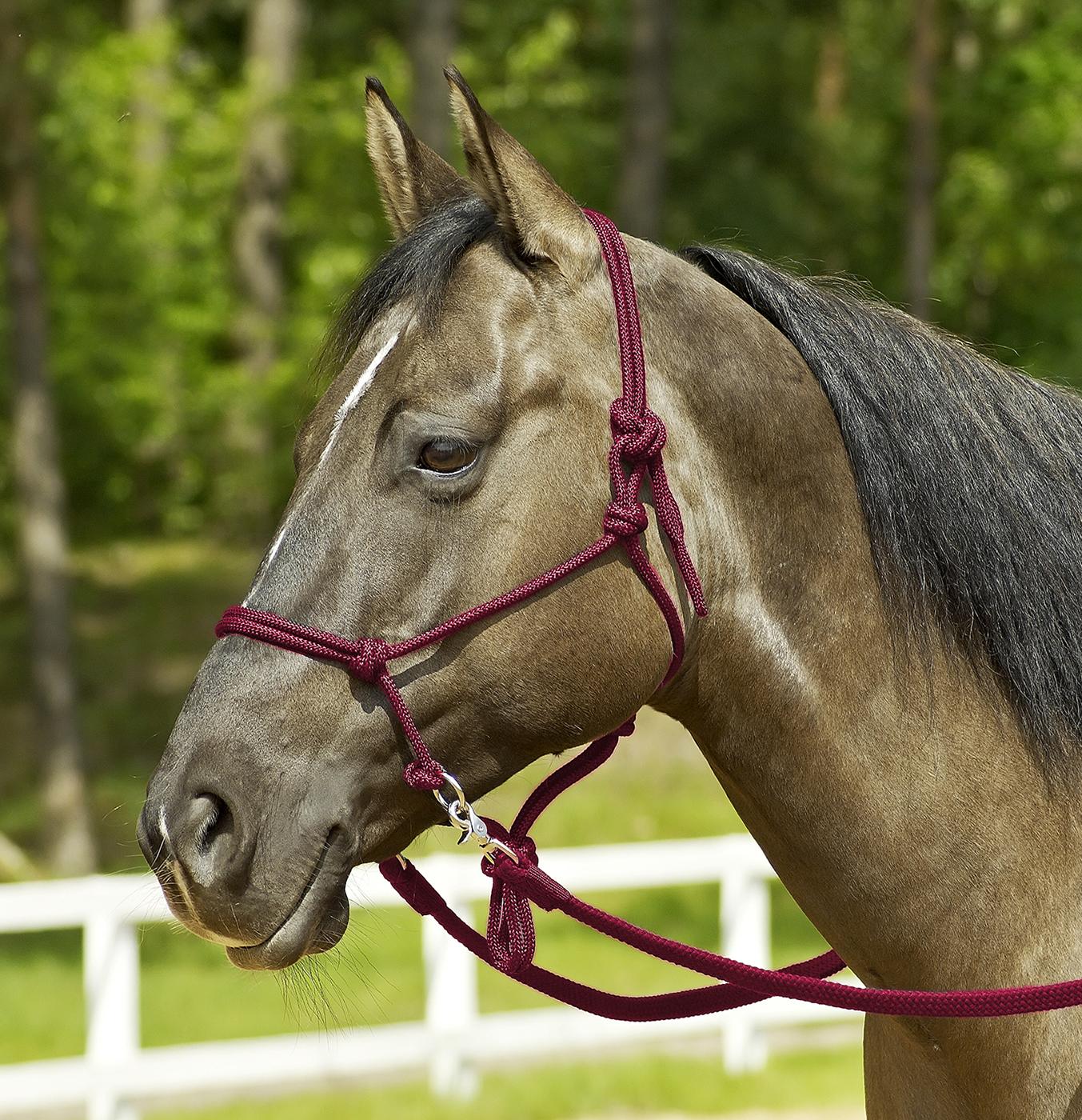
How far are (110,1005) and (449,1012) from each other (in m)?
1.71

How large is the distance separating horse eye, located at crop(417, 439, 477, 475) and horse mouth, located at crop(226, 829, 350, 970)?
0.58 meters

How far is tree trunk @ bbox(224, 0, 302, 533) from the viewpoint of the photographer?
19.4 meters

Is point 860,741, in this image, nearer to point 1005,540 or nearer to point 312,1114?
point 1005,540

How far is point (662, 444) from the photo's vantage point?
2303 mm

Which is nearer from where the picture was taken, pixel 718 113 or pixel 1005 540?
pixel 1005 540

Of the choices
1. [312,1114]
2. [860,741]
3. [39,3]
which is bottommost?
[312,1114]

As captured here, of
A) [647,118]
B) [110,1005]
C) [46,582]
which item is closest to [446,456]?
[110,1005]

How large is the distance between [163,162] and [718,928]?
13753 mm

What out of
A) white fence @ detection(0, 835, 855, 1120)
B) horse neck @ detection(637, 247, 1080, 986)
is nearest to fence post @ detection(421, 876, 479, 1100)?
white fence @ detection(0, 835, 855, 1120)

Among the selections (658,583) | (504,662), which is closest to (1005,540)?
(658,583)

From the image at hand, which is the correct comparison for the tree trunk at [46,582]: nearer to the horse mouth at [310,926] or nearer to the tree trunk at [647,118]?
the tree trunk at [647,118]

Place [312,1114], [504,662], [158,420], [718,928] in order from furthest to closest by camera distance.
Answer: [158,420]
[718,928]
[312,1114]
[504,662]

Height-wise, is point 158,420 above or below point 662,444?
below

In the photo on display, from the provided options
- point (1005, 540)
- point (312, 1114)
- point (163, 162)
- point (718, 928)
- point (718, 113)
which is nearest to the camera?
point (1005, 540)
